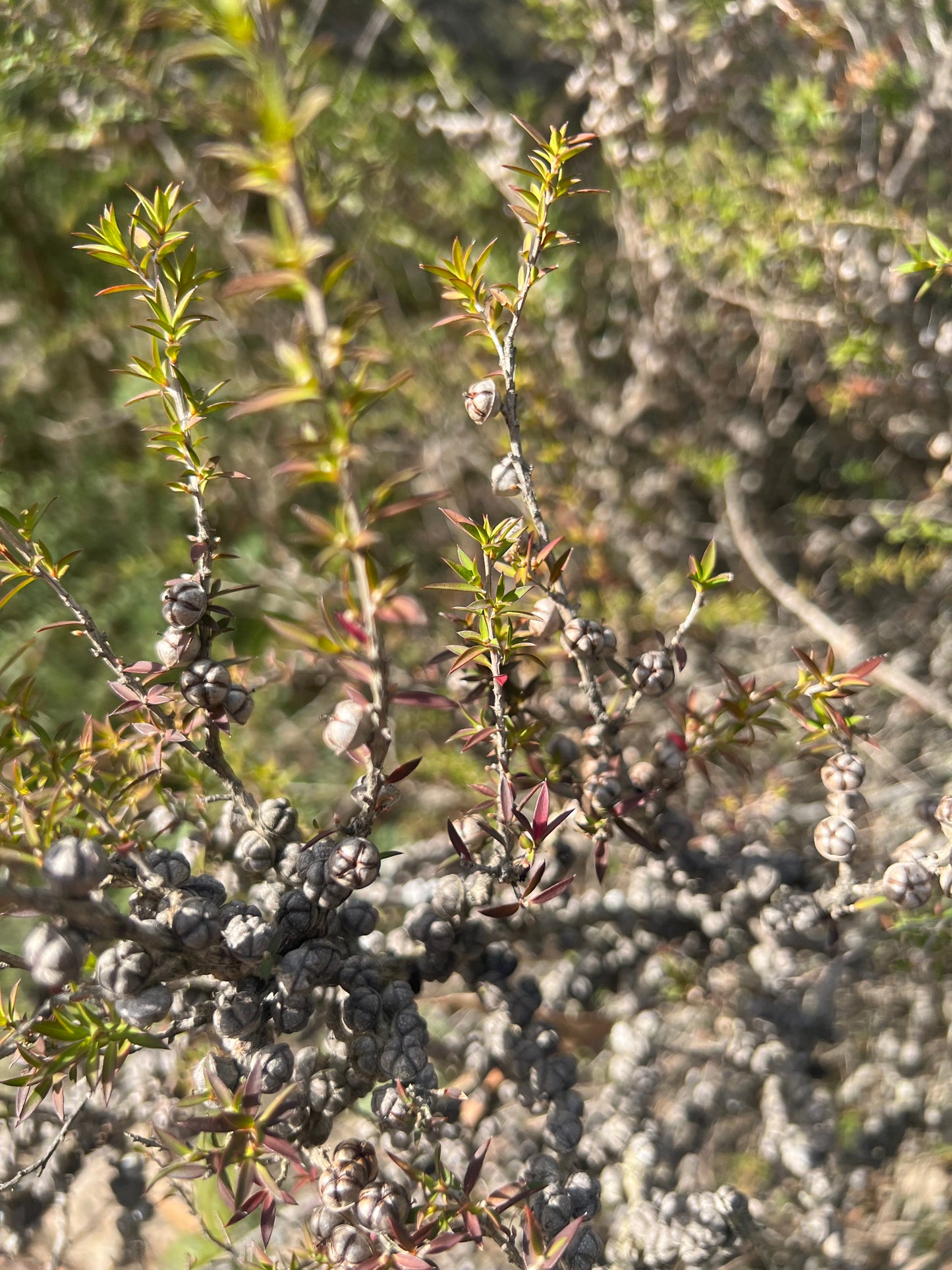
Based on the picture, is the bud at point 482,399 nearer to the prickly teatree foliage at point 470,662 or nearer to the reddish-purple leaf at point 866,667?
the prickly teatree foliage at point 470,662

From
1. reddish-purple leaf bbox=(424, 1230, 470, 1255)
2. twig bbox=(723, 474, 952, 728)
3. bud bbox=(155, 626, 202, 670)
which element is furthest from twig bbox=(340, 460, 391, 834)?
twig bbox=(723, 474, 952, 728)

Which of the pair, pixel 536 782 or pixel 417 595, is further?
pixel 417 595

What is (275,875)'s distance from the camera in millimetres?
1245

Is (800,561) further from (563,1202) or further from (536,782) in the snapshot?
(563,1202)

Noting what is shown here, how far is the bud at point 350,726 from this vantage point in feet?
2.89

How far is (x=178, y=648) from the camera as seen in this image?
1.03 metres

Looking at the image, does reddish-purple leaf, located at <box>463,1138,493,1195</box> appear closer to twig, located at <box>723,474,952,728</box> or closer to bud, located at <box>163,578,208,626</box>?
bud, located at <box>163,578,208,626</box>

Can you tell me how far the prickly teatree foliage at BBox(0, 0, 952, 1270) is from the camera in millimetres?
1006

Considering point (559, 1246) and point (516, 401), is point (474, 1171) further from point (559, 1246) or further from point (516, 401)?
point (516, 401)

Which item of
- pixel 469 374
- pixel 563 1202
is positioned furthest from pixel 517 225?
pixel 563 1202

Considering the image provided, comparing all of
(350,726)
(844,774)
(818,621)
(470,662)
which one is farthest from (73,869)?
(818,621)

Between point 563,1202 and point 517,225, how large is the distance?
270cm

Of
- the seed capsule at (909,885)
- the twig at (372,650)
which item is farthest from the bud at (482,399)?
the seed capsule at (909,885)

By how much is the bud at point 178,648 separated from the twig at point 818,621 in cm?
120
